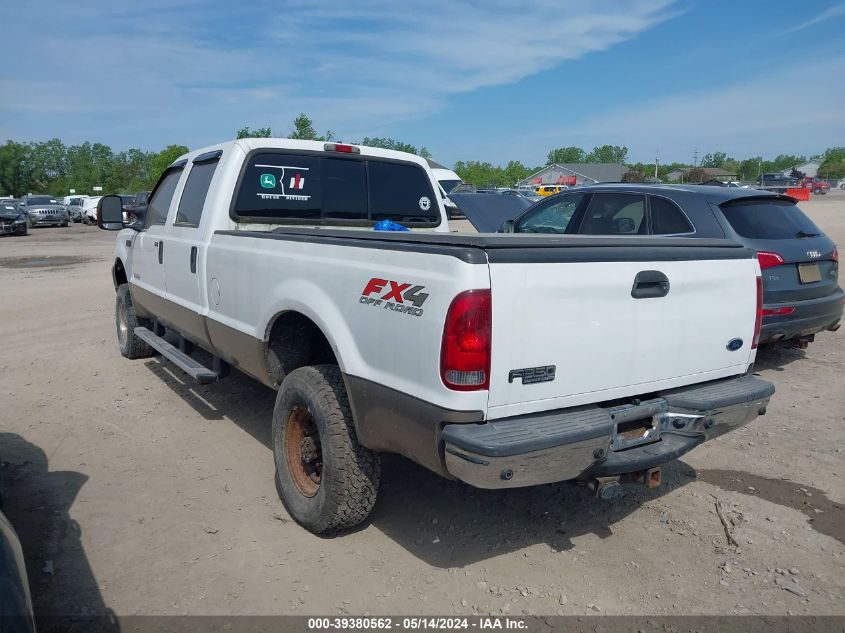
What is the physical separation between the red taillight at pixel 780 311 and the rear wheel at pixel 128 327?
589 centimetres

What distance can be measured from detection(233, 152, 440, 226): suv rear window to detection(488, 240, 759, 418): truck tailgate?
8.18ft

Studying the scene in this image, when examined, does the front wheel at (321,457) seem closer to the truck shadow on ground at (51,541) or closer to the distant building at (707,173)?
the truck shadow on ground at (51,541)

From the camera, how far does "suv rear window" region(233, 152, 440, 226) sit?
462 cm

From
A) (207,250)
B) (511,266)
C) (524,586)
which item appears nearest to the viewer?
(511,266)

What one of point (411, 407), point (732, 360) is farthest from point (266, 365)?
point (732, 360)

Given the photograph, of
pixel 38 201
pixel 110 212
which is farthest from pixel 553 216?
pixel 38 201

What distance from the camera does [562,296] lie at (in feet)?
8.81

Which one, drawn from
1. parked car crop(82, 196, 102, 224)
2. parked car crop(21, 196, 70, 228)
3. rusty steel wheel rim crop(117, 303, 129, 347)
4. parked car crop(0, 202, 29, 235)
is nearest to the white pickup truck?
rusty steel wheel rim crop(117, 303, 129, 347)

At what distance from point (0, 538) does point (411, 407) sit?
1459 mm

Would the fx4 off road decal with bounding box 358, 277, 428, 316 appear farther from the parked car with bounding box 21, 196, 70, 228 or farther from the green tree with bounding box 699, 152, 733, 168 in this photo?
the green tree with bounding box 699, 152, 733, 168

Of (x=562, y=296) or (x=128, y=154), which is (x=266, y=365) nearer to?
(x=562, y=296)

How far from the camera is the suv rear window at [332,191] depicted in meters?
4.62

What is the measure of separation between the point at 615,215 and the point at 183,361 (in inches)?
170

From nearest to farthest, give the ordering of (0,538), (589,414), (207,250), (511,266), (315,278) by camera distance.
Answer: (0,538) < (511,266) < (589,414) < (315,278) < (207,250)
